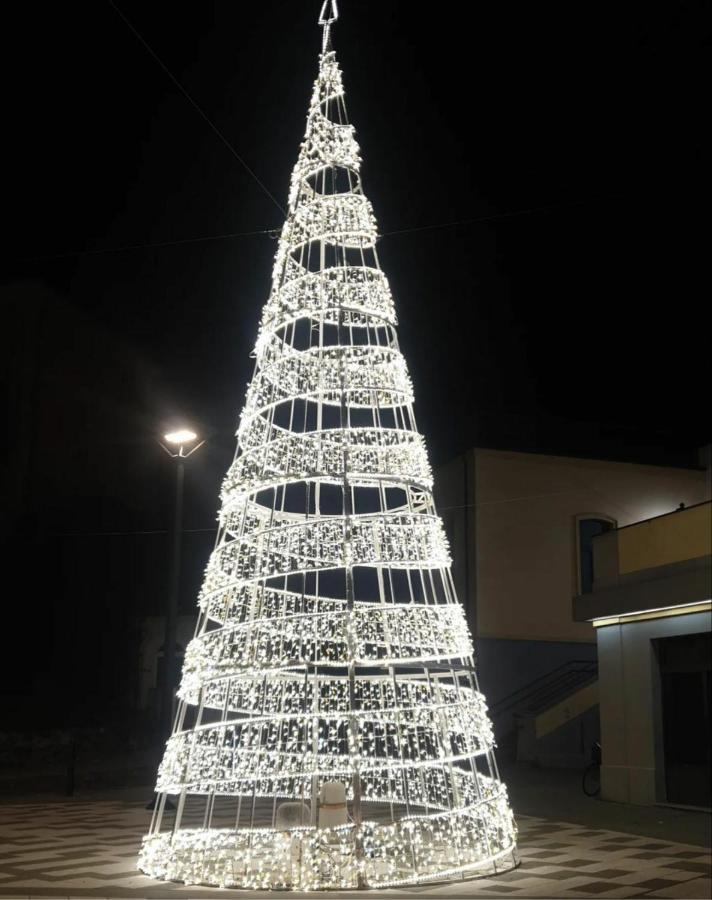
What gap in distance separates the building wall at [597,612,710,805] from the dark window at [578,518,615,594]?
8021mm

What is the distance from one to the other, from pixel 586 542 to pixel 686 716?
10078 millimetres

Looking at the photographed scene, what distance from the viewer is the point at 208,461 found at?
2461 centimetres

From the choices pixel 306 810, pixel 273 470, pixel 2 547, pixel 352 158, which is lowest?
pixel 306 810

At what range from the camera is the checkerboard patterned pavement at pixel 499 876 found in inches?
278

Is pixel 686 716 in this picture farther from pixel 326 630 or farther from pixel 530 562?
pixel 530 562

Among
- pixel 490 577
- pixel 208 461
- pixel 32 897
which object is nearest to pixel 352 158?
pixel 32 897

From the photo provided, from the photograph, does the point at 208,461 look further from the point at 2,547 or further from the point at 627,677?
the point at 627,677

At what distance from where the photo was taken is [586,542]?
22734 mm

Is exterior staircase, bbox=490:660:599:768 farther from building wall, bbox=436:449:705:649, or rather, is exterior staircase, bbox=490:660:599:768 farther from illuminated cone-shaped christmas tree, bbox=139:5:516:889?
illuminated cone-shaped christmas tree, bbox=139:5:516:889

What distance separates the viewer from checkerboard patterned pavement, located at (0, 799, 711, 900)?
7.06m

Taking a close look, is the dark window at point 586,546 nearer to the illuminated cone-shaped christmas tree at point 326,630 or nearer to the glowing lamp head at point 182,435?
the glowing lamp head at point 182,435

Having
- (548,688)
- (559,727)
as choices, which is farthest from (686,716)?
(548,688)

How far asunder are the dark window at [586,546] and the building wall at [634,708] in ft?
26.3

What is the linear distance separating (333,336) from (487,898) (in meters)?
10.2
